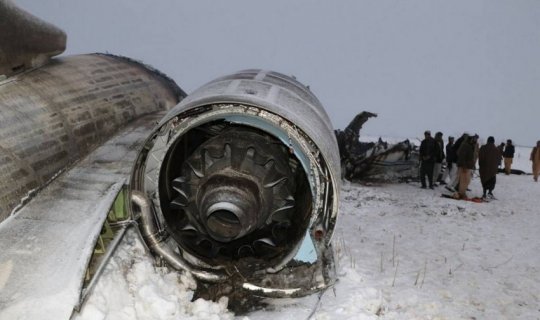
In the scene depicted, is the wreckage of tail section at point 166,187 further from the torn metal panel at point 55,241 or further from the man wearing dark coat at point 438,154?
the man wearing dark coat at point 438,154

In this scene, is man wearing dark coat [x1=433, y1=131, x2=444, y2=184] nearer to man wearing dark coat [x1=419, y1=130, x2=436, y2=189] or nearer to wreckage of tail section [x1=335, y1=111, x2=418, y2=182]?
man wearing dark coat [x1=419, y1=130, x2=436, y2=189]

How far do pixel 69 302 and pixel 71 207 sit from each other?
1323mm

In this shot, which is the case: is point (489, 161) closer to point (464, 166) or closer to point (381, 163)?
point (464, 166)

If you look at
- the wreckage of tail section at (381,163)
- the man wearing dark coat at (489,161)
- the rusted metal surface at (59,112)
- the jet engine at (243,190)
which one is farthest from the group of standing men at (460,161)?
the rusted metal surface at (59,112)

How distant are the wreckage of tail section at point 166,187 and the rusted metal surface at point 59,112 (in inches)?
0.8

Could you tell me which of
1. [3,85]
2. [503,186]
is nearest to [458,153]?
[503,186]

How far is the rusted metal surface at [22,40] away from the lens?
6.03 metres

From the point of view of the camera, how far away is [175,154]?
6.44 meters

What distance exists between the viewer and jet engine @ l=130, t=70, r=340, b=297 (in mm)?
4969

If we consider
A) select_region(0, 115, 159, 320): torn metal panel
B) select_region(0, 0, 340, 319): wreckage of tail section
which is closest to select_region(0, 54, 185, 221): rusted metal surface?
select_region(0, 0, 340, 319): wreckage of tail section

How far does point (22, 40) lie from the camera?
6387 mm

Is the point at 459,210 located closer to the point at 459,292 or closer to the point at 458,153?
the point at 458,153

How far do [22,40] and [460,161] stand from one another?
11.1 m

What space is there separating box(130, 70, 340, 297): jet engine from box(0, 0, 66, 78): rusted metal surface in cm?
256
